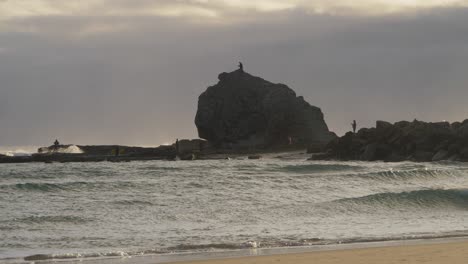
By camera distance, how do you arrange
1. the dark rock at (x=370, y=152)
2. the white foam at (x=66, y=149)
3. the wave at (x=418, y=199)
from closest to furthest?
1. the wave at (x=418, y=199)
2. the dark rock at (x=370, y=152)
3. the white foam at (x=66, y=149)

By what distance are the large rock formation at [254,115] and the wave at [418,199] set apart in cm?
4586

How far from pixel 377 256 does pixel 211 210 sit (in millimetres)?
8552

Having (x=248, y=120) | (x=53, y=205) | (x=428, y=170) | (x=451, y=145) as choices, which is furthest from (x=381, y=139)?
(x=53, y=205)

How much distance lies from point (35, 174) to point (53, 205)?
9924 millimetres

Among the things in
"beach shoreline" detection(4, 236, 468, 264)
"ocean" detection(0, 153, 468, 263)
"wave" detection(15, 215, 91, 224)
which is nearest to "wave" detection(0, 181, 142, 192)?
"ocean" detection(0, 153, 468, 263)

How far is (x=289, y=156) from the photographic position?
57656mm

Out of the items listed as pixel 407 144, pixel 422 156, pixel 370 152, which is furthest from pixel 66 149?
pixel 422 156

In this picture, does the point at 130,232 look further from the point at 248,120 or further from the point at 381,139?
the point at 248,120

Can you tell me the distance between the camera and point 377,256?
11.5m

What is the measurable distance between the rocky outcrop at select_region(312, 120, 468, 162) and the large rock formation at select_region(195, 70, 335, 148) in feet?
60.2

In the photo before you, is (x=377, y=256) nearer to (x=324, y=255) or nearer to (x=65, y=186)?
(x=324, y=255)

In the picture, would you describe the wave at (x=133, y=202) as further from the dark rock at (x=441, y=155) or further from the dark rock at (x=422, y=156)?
the dark rock at (x=422, y=156)

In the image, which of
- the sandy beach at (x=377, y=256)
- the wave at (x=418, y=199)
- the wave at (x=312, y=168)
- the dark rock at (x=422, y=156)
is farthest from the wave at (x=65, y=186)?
the dark rock at (x=422, y=156)

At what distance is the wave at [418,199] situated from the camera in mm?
22297
